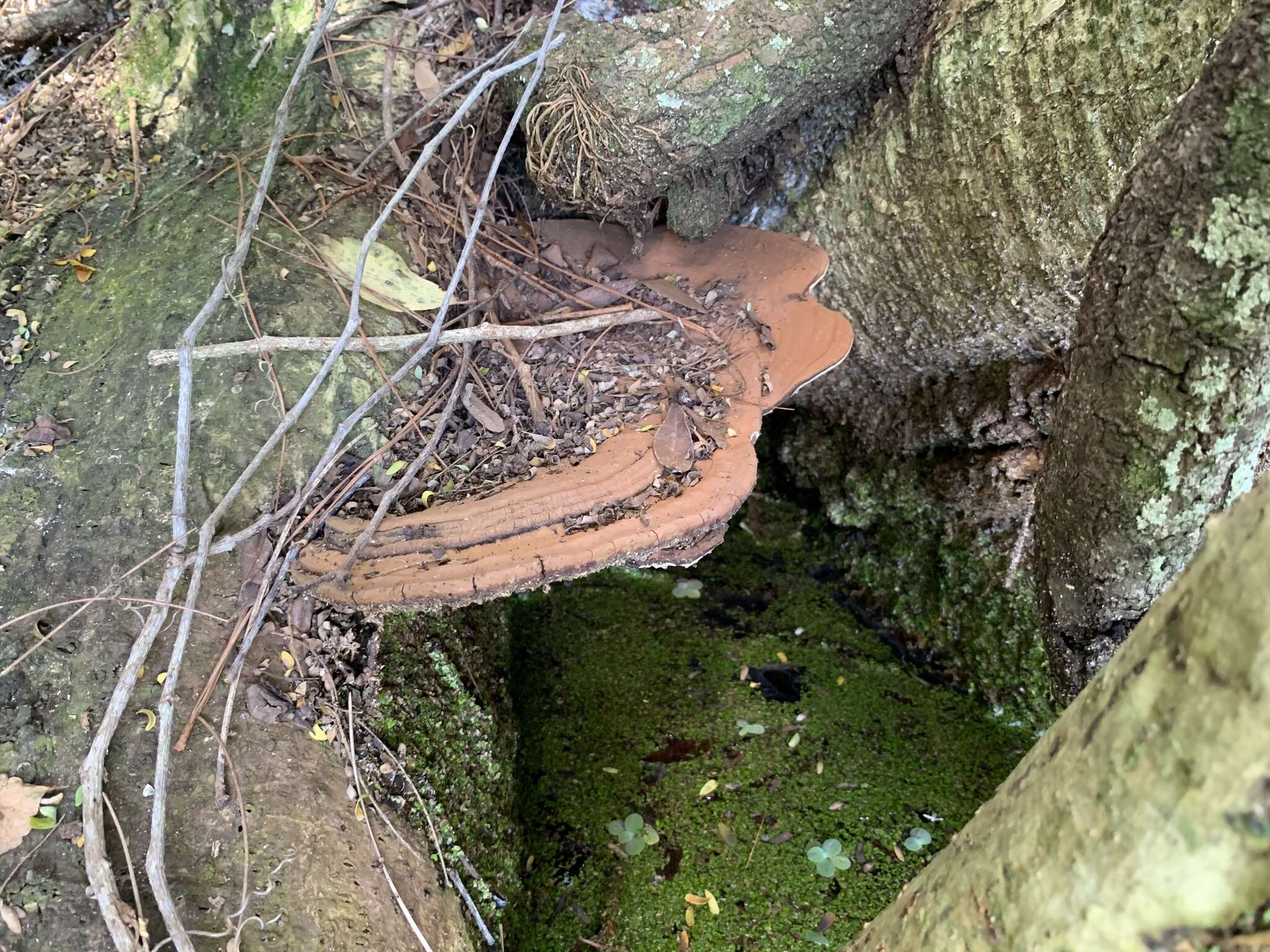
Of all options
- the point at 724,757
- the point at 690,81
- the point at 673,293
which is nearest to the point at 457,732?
the point at 724,757

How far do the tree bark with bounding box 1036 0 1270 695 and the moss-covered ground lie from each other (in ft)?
3.96

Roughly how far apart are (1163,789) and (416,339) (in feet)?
5.61

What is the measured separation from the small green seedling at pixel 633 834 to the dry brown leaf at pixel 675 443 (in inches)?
50.3

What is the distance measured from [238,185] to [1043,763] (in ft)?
7.57

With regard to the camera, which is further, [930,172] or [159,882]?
[930,172]

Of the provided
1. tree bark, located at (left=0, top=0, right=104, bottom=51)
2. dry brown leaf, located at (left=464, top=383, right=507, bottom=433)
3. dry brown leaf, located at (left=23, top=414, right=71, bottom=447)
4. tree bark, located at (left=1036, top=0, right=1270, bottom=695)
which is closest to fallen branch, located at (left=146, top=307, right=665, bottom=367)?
dry brown leaf, located at (left=464, top=383, right=507, bottom=433)

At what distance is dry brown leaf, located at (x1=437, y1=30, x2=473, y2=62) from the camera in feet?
7.77

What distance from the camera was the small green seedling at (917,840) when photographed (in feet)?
7.74

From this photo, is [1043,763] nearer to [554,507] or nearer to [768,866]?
[554,507]

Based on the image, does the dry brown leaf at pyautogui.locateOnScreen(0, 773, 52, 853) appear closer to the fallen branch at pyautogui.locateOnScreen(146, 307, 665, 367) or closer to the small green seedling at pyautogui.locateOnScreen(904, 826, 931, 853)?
the fallen branch at pyautogui.locateOnScreen(146, 307, 665, 367)

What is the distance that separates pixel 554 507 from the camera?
169cm

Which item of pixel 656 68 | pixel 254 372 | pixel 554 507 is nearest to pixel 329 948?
pixel 554 507

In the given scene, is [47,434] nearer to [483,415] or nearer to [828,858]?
[483,415]

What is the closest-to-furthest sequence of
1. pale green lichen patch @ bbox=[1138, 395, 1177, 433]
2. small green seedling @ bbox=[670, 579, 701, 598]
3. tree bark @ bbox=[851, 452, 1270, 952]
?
tree bark @ bbox=[851, 452, 1270, 952] → pale green lichen patch @ bbox=[1138, 395, 1177, 433] → small green seedling @ bbox=[670, 579, 701, 598]
